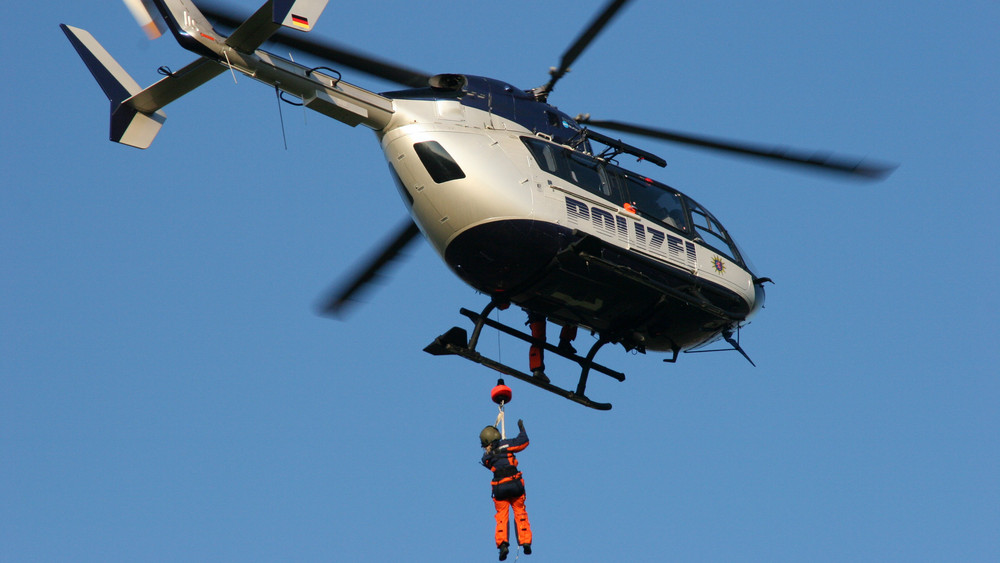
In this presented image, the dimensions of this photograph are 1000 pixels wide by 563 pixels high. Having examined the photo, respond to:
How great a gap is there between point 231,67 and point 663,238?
6.53 metres

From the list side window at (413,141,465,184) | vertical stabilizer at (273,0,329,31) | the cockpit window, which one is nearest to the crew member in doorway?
the cockpit window

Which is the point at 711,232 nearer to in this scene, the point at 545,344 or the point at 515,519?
the point at 545,344

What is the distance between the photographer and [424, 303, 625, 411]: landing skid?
63.7 ft

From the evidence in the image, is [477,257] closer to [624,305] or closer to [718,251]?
[624,305]

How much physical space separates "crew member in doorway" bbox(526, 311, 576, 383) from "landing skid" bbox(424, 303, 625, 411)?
8cm

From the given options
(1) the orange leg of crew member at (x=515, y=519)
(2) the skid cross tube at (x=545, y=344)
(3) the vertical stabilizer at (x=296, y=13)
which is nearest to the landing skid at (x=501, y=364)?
(2) the skid cross tube at (x=545, y=344)

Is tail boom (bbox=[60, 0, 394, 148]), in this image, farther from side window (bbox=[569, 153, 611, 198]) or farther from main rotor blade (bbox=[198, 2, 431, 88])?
side window (bbox=[569, 153, 611, 198])

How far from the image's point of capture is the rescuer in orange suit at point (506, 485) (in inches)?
737

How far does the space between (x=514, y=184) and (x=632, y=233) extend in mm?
1966

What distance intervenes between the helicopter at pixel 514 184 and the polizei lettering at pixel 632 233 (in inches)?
0.8

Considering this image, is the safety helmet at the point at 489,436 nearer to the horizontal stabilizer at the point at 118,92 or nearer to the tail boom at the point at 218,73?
the tail boom at the point at 218,73

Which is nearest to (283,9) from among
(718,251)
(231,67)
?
(231,67)

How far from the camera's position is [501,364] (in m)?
19.5

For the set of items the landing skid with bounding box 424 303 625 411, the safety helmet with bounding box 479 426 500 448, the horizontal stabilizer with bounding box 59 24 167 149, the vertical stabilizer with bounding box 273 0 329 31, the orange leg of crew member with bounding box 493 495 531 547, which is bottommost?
the orange leg of crew member with bounding box 493 495 531 547
